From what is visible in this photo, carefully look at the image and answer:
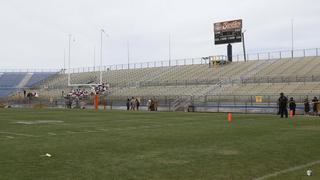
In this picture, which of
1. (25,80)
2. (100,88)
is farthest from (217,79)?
(25,80)

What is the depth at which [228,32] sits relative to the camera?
6069 centimetres

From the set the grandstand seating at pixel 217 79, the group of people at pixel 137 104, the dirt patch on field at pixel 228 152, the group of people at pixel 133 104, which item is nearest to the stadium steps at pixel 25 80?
the grandstand seating at pixel 217 79

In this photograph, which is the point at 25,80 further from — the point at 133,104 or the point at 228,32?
the point at 133,104

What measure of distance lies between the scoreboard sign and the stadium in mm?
127

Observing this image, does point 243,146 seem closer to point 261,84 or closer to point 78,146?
point 78,146

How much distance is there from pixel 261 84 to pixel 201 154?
125 feet

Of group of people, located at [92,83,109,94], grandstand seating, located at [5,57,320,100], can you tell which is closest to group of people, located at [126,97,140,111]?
grandstand seating, located at [5,57,320,100]

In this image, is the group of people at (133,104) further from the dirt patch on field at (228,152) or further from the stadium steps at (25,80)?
the stadium steps at (25,80)

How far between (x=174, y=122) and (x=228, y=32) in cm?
3881

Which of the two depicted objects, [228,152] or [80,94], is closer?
[228,152]

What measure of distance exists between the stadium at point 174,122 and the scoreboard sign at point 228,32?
13 centimetres

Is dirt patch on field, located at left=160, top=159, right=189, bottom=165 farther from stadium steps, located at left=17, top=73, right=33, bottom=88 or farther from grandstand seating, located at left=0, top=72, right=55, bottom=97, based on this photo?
stadium steps, located at left=17, top=73, right=33, bottom=88

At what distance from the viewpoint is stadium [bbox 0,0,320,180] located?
8812 millimetres

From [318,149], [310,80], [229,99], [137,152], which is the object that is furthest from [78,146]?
[310,80]
